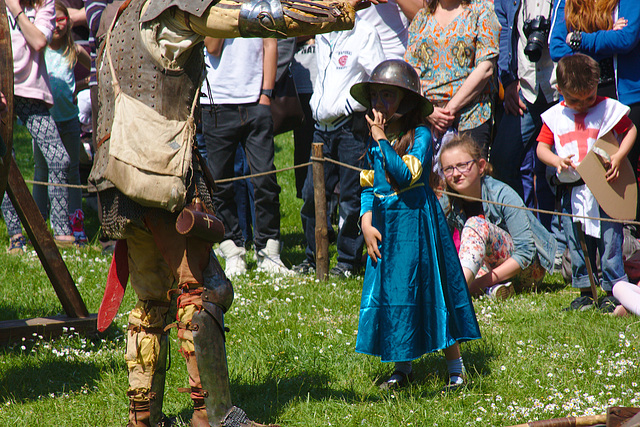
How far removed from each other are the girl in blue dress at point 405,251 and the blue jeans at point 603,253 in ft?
5.68

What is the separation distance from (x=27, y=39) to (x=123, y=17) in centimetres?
431

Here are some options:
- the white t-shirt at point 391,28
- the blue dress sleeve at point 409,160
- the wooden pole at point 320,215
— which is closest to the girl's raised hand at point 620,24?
the white t-shirt at point 391,28

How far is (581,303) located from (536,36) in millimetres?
2455

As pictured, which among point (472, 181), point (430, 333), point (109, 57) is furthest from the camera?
point (472, 181)

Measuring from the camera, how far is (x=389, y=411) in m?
3.67

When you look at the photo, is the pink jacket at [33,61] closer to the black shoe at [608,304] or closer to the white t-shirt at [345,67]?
the white t-shirt at [345,67]

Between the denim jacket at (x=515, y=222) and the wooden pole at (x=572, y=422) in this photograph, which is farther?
the denim jacket at (x=515, y=222)

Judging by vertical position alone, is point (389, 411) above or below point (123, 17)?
below

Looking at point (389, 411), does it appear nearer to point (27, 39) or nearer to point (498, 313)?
point (498, 313)

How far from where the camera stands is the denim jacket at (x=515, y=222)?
19.4ft

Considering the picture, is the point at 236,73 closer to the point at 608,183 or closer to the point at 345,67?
the point at 345,67

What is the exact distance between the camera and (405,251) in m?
3.97

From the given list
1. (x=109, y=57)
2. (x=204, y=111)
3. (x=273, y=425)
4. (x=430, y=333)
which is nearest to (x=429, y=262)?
(x=430, y=333)

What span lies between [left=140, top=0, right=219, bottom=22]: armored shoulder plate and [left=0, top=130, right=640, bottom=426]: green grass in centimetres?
197
